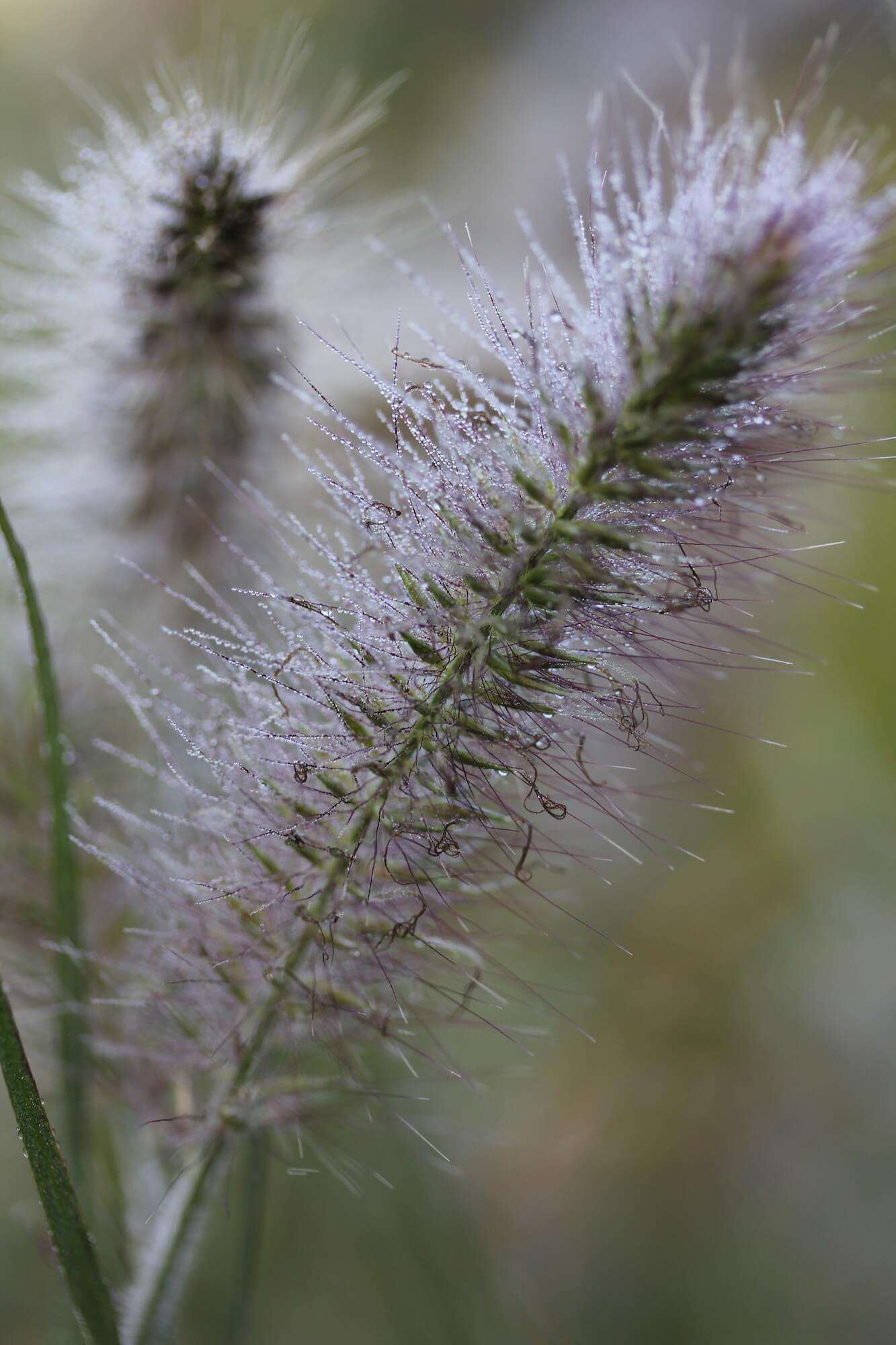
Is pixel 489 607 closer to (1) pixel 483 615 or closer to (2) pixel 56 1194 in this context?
(1) pixel 483 615

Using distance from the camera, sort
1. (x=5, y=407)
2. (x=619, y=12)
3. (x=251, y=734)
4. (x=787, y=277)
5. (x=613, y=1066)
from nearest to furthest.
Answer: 1. (x=787, y=277)
2. (x=251, y=734)
3. (x=5, y=407)
4. (x=613, y=1066)
5. (x=619, y=12)

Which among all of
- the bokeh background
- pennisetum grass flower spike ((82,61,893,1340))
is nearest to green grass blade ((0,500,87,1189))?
pennisetum grass flower spike ((82,61,893,1340))

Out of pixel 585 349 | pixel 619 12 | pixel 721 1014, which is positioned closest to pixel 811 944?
pixel 721 1014

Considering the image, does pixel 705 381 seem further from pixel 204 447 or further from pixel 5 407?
pixel 5 407

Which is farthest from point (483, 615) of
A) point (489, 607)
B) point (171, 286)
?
point (171, 286)

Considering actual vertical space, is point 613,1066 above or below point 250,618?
below

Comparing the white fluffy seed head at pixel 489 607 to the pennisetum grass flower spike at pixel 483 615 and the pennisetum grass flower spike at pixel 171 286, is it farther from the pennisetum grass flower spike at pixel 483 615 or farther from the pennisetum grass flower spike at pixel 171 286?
the pennisetum grass flower spike at pixel 171 286
